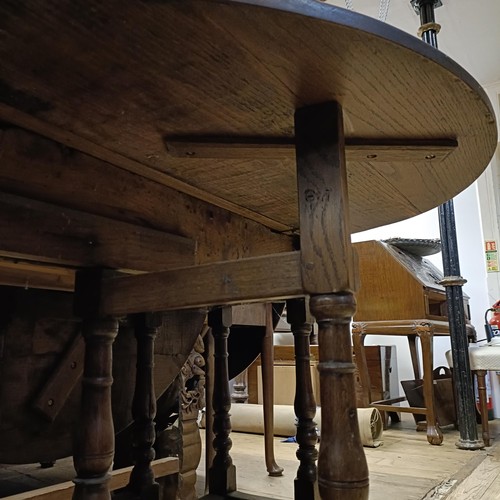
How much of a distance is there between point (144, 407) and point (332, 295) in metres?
0.72

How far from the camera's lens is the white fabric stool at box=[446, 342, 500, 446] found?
2.40 metres

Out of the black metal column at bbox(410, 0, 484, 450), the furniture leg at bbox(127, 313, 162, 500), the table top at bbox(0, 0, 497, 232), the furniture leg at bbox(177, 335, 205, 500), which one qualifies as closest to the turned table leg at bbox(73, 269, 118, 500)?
the table top at bbox(0, 0, 497, 232)

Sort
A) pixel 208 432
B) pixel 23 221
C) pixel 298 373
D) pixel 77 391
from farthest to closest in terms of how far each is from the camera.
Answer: pixel 208 432 → pixel 298 373 → pixel 77 391 → pixel 23 221

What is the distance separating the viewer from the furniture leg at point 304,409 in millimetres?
1158

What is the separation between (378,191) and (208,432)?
1.10m

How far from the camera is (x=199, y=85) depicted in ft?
1.86

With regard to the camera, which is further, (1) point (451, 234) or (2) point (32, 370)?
(1) point (451, 234)

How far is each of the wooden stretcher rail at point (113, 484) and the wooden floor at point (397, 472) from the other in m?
0.40

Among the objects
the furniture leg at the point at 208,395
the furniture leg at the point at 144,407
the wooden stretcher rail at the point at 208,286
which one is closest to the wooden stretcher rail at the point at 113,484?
the furniture leg at the point at 144,407

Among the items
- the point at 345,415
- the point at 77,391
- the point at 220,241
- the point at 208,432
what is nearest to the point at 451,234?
the point at 208,432

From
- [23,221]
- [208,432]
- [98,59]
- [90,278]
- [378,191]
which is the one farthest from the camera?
[208,432]

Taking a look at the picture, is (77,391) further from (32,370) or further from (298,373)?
(298,373)

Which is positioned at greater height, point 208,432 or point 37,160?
point 37,160

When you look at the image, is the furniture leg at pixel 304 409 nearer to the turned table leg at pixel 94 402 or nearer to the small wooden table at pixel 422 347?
the turned table leg at pixel 94 402
